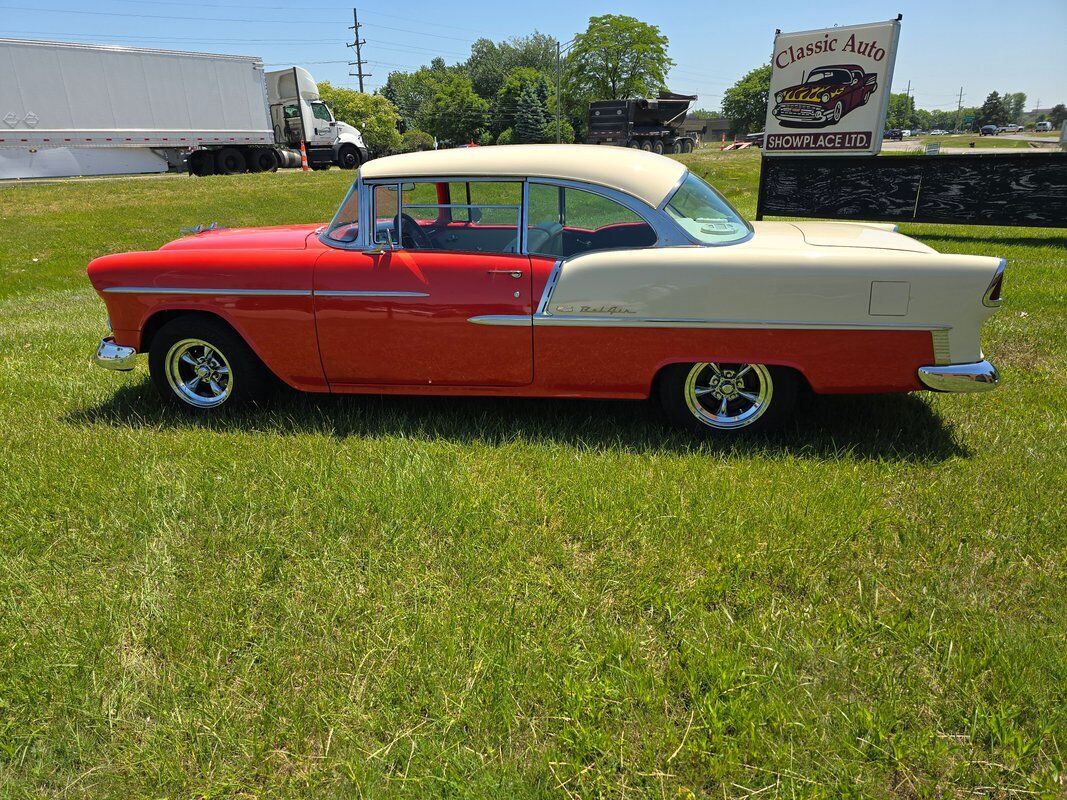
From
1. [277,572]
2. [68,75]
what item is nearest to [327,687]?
[277,572]

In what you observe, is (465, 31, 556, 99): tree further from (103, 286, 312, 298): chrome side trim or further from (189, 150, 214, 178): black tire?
(103, 286, 312, 298): chrome side trim

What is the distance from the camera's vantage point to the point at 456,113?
3305 inches

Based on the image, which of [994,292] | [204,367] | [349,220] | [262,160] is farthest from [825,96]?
[262,160]

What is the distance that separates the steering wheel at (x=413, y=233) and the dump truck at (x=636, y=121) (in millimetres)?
35045

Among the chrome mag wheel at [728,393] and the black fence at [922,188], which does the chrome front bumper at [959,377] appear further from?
the black fence at [922,188]

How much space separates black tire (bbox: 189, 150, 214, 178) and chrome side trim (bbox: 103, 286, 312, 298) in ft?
74.9

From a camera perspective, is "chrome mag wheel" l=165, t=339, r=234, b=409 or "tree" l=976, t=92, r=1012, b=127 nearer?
"chrome mag wheel" l=165, t=339, r=234, b=409

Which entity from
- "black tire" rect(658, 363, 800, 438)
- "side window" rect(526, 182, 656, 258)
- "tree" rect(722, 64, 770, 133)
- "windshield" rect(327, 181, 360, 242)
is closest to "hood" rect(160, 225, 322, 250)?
"windshield" rect(327, 181, 360, 242)

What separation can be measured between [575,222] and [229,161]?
80.0 feet

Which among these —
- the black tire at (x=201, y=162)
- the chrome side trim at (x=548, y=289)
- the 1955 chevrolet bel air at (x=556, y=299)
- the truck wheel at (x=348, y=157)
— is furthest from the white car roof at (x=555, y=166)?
the truck wheel at (x=348, y=157)

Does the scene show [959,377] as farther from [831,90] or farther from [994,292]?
[831,90]

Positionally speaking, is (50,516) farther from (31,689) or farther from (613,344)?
(613,344)

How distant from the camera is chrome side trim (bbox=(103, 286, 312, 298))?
4055 millimetres

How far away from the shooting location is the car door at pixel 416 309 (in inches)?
153
